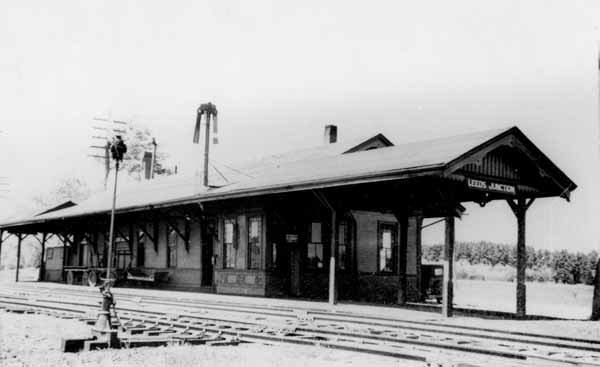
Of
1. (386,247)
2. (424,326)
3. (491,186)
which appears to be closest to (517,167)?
(491,186)

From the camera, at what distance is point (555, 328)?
38.9 feet

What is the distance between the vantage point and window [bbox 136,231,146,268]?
26.1 m

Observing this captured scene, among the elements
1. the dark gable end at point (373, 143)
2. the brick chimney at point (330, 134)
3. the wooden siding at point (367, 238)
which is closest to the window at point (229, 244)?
the wooden siding at point (367, 238)

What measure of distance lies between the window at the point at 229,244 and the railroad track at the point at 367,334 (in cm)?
502

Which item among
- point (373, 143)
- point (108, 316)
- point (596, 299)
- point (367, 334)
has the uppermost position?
point (373, 143)

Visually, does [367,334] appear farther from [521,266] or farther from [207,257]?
[207,257]

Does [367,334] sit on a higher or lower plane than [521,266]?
lower

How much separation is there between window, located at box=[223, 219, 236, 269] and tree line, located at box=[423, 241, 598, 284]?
2042 cm

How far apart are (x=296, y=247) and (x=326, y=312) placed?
19.3 feet

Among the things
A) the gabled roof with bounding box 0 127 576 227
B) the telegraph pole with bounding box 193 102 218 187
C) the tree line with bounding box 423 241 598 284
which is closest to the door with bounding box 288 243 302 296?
the gabled roof with bounding box 0 127 576 227

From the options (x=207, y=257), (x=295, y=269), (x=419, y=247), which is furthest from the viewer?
(x=207, y=257)

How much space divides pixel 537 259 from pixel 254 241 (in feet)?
89.0

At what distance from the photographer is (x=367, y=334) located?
1014 cm

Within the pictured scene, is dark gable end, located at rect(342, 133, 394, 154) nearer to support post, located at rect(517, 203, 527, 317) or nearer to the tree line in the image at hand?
support post, located at rect(517, 203, 527, 317)
